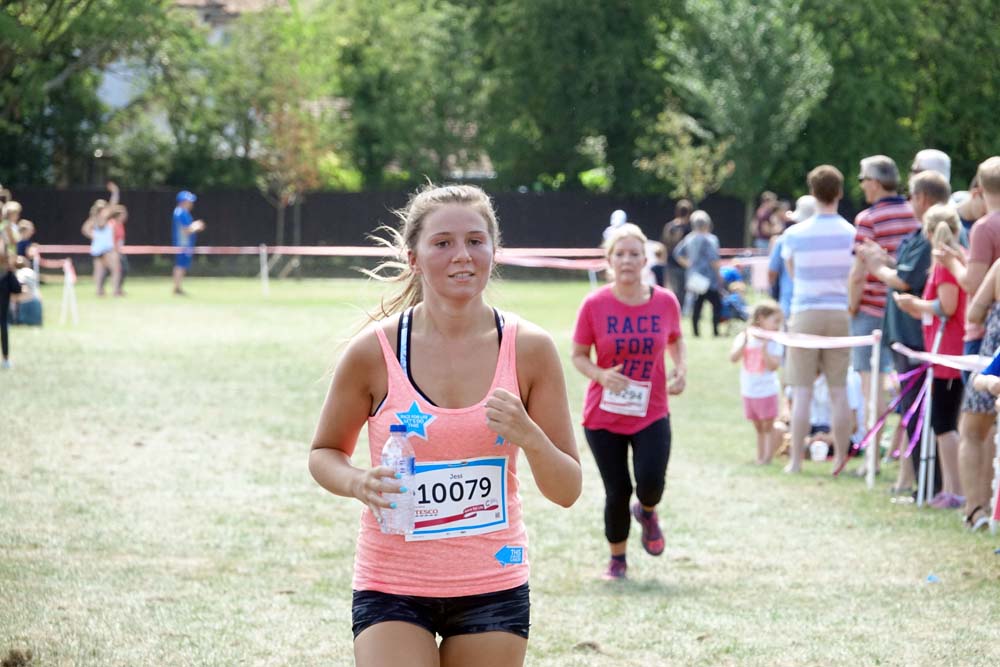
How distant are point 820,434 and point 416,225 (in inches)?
355

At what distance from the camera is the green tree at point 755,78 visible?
4100 cm

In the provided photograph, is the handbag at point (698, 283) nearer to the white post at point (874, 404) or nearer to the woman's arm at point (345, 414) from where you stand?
the white post at point (874, 404)

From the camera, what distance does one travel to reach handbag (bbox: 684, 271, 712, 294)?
2284cm

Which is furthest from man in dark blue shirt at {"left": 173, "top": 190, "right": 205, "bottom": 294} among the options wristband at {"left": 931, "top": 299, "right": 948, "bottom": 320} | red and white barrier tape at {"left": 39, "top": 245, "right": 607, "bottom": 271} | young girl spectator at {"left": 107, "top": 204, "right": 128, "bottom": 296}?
wristband at {"left": 931, "top": 299, "right": 948, "bottom": 320}

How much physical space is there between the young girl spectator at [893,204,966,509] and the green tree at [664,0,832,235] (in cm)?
3198

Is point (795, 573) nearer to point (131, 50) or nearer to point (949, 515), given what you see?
point (949, 515)

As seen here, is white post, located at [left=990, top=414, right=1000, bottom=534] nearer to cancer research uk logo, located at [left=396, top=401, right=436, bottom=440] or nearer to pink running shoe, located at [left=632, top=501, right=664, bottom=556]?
pink running shoe, located at [left=632, top=501, right=664, bottom=556]

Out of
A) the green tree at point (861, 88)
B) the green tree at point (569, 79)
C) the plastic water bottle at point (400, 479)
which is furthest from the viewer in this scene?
the green tree at point (569, 79)

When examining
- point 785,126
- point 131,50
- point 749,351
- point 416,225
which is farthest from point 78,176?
point 416,225

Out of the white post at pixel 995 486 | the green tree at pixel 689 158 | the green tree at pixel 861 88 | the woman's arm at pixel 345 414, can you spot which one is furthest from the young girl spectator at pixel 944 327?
the green tree at pixel 861 88

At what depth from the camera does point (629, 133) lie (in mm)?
46656

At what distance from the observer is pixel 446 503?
3.90 meters

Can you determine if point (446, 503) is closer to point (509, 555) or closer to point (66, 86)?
point (509, 555)

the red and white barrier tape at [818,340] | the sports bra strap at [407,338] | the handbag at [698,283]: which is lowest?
the handbag at [698,283]
